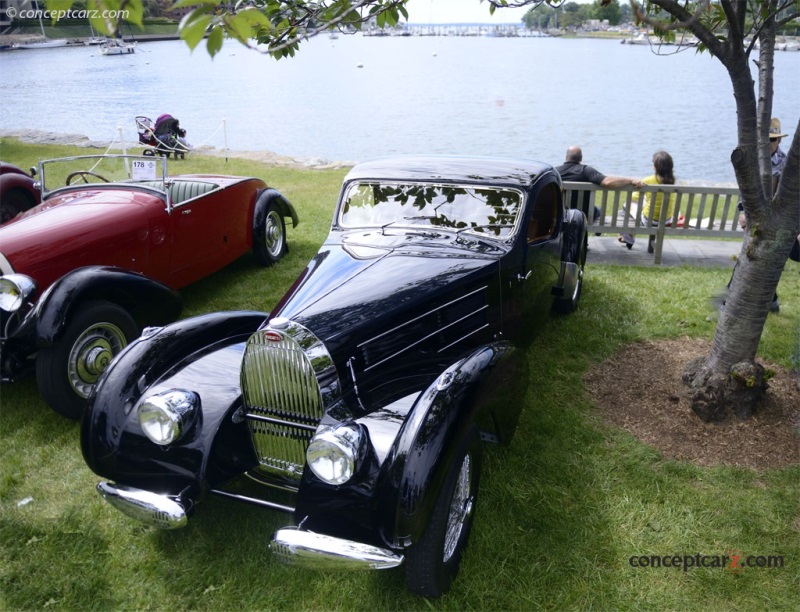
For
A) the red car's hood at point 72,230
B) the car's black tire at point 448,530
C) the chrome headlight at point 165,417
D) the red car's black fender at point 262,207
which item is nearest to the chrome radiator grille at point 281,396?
the chrome headlight at point 165,417

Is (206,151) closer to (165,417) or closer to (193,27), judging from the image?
(165,417)

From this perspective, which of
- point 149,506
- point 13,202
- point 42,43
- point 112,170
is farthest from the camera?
point 42,43

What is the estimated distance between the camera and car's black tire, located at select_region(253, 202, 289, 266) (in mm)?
7629

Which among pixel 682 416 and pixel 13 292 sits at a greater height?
pixel 13 292

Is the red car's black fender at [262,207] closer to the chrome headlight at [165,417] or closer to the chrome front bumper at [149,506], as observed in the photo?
the chrome headlight at [165,417]

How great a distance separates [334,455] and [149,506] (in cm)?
98

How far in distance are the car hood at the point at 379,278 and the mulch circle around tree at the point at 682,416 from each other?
1.51 metres

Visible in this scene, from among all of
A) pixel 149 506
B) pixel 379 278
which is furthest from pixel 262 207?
pixel 149 506

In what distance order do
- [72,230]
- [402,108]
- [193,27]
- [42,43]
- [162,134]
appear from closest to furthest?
[193,27]
[72,230]
[42,43]
[162,134]
[402,108]

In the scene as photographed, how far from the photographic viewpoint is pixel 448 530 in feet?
10.2

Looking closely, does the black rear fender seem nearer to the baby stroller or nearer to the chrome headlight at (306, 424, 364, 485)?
the chrome headlight at (306, 424, 364, 485)

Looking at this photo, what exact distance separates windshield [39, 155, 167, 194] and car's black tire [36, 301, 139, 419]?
1934mm

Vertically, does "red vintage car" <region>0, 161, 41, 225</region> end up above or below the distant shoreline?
above

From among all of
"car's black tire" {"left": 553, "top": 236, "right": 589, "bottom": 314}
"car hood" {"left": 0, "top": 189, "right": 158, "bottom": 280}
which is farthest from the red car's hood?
"car's black tire" {"left": 553, "top": 236, "right": 589, "bottom": 314}
